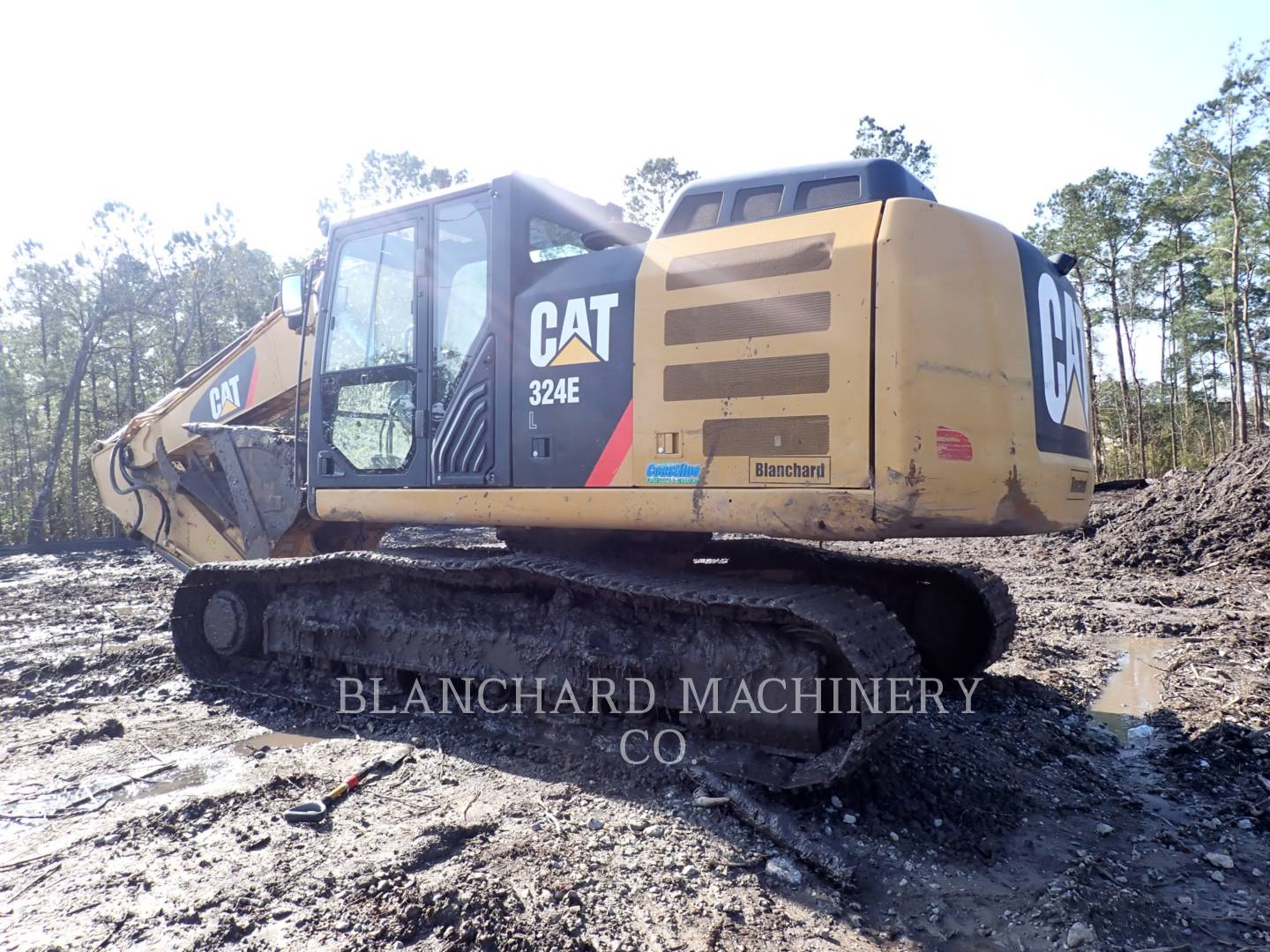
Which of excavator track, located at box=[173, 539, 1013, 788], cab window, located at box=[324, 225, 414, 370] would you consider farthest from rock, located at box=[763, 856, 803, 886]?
cab window, located at box=[324, 225, 414, 370]

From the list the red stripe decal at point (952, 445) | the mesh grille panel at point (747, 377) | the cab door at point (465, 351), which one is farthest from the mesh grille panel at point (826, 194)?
the cab door at point (465, 351)

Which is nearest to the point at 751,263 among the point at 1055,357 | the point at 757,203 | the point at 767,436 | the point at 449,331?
the point at 757,203

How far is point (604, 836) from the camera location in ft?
9.61

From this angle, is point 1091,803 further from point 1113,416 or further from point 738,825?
point 1113,416

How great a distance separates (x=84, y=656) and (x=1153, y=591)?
964 cm

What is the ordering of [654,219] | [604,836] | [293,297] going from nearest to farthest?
[604,836] → [293,297] → [654,219]

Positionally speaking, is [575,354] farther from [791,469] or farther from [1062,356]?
[1062,356]

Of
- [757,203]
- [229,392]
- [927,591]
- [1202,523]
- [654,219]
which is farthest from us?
[654,219]

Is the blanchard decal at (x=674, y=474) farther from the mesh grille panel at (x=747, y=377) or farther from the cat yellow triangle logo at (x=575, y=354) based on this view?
the cat yellow triangle logo at (x=575, y=354)

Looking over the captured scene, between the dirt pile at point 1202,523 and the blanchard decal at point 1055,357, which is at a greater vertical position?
the blanchard decal at point 1055,357

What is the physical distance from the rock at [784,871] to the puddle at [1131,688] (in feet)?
8.04

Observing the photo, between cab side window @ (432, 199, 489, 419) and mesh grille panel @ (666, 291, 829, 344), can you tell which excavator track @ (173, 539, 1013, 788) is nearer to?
cab side window @ (432, 199, 489, 419)

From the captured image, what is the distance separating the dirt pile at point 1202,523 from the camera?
10.1 meters

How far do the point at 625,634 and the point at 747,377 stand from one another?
129 cm
